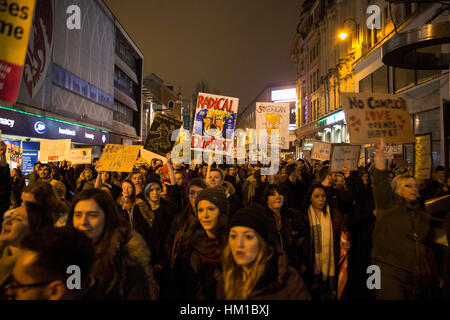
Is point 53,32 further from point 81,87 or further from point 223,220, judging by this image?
point 223,220

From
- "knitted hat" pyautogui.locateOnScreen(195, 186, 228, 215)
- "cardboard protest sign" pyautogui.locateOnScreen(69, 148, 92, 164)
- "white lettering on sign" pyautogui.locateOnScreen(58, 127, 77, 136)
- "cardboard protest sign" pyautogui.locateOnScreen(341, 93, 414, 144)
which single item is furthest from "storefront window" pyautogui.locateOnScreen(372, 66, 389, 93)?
"white lettering on sign" pyautogui.locateOnScreen(58, 127, 77, 136)

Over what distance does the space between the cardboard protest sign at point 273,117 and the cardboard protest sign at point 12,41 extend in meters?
8.51

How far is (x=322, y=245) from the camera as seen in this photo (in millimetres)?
4371

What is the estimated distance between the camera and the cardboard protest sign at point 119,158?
Answer: 7547mm

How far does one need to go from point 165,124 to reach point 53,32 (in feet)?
64.3

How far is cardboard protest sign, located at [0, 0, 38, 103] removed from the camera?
8.40 ft

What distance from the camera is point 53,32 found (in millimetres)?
22391

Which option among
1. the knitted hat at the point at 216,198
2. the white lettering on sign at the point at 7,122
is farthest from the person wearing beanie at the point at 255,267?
the white lettering on sign at the point at 7,122

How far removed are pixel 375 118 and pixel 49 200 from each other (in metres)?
4.76

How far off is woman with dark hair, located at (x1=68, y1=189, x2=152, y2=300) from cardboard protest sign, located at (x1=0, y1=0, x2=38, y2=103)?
3.49ft

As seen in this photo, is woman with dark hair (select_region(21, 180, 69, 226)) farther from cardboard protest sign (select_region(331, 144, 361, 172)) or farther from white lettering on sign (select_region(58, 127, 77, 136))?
white lettering on sign (select_region(58, 127, 77, 136))

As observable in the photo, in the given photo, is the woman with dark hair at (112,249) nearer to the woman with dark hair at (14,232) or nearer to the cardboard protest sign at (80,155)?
the woman with dark hair at (14,232)
